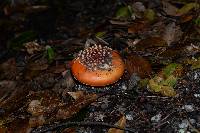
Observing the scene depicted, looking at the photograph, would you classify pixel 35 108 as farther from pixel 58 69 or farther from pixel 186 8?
pixel 186 8

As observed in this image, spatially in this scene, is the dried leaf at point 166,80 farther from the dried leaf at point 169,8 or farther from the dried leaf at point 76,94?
the dried leaf at point 169,8

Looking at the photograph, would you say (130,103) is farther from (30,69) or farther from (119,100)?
(30,69)

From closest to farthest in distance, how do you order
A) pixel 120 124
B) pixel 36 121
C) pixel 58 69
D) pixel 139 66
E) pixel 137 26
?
1. pixel 120 124
2. pixel 36 121
3. pixel 139 66
4. pixel 58 69
5. pixel 137 26

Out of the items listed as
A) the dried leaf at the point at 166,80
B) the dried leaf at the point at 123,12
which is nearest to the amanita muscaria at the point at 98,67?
the dried leaf at the point at 166,80

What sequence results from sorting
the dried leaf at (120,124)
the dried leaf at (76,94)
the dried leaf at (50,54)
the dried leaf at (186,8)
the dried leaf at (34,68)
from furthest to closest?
the dried leaf at (186,8) → the dried leaf at (50,54) → the dried leaf at (34,68) → the dried leaf at (76,94) → the dried leaf at (120,124)

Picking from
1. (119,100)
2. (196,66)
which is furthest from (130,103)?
(196,66)

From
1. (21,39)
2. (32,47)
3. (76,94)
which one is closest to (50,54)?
(32,47)
